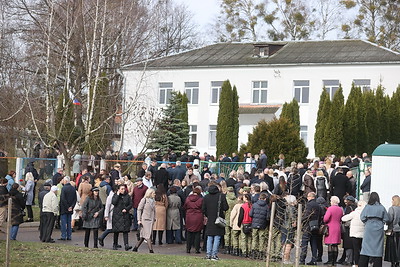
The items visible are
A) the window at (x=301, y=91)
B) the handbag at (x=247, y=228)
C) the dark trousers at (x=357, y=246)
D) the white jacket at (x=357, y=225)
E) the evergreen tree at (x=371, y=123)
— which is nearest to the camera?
the white jacket at (x=357, y=225)

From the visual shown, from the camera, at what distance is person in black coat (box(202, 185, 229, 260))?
20.5 meters

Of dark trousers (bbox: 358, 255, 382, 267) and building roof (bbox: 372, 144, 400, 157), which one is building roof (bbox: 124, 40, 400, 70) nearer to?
building roof (bbox: 372, 144, 400, 157)

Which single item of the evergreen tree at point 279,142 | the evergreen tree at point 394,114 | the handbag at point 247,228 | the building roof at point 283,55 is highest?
the building roof at point 283,55

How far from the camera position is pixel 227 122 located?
170 feet

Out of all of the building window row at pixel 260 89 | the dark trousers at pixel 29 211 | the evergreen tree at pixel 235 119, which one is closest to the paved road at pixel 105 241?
the dark trousers at pixel 29 211

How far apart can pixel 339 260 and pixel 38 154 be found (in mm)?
24354

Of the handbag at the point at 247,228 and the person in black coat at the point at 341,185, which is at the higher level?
the person in black coat at the point at 341,185

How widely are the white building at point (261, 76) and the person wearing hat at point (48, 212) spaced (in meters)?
29.3

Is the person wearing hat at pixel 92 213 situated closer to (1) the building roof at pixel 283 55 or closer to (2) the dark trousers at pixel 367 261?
(2) the dark trousers at pixel 367 261

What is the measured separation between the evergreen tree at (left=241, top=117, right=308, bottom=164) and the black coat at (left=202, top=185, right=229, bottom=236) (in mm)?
17146

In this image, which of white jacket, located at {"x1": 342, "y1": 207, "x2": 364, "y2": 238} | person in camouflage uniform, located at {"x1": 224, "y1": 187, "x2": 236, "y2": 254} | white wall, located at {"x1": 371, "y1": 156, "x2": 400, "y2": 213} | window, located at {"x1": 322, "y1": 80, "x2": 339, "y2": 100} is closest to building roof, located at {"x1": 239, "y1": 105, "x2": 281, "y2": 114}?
window, located at {"x1": 322, "y1": 80, "x2": 339, "y2": 100}

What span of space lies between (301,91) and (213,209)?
34304 mm

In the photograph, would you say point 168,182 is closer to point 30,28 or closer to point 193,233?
point 193,233

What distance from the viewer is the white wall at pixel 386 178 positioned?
25188mm
